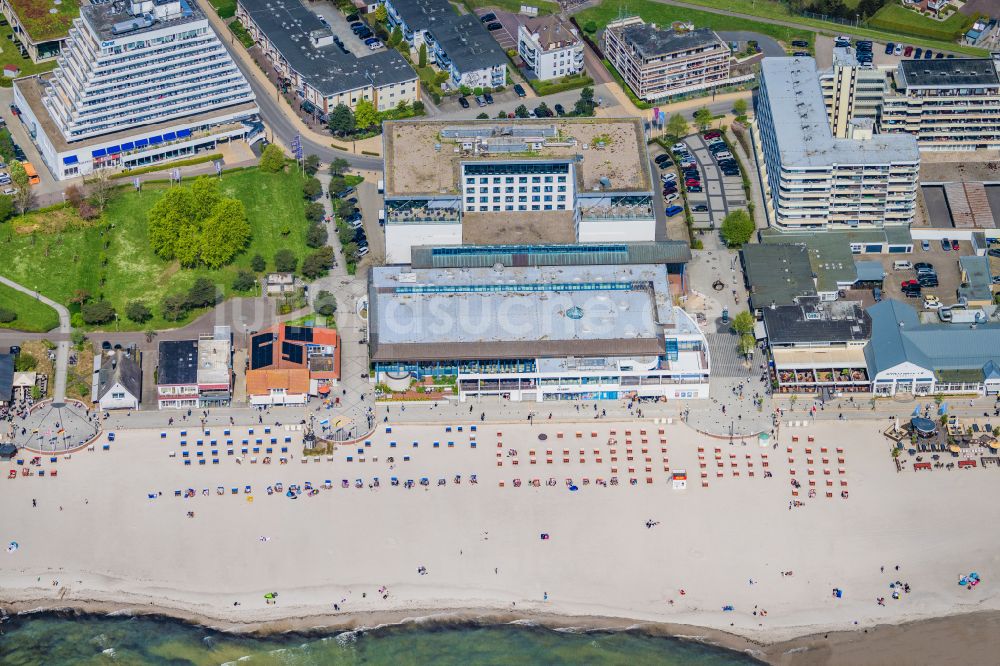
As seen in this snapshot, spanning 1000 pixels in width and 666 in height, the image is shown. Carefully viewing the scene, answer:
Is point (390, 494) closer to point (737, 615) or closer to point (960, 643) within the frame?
point (737, 615)

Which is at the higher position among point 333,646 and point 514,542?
point 514,542

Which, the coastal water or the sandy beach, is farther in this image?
the sandy beach

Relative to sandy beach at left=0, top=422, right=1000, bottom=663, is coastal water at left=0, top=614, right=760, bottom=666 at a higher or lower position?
lower

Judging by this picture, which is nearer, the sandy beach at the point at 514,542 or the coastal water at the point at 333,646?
the coastal water at the point at 333,646

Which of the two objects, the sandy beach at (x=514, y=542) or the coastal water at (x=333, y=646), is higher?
the sandy beach at (x=514, y=542)

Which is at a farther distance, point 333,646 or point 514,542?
point 514,542
